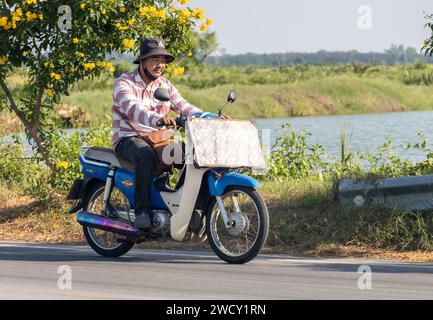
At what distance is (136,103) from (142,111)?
0.45 ft

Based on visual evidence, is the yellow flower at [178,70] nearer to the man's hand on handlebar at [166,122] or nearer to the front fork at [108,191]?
the front fork at [108,191]

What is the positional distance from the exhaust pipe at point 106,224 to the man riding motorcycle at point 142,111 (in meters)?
0.17

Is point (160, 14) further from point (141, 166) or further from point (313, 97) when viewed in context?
point (313, 97)

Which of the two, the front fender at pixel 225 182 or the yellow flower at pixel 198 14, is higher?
the yellow flower at pixel 198 14

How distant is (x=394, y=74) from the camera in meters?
61.5

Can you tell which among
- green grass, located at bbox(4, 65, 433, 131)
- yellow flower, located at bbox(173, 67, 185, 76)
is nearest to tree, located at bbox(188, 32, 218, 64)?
green grass, located at bbox(4, 65, 433, 131)

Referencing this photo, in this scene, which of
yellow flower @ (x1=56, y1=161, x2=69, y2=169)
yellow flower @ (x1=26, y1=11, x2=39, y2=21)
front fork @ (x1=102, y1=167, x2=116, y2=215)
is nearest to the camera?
front fork @ (x1=102, y1=167, x2=116, y2=215)

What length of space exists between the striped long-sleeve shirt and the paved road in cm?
128

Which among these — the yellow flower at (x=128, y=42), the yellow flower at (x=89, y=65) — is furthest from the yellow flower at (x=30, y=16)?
the yellow flower at (x=128, y=42)

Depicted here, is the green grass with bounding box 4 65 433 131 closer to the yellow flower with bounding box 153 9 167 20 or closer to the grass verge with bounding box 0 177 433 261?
the yellow flower with bounding box 153 9 167 20

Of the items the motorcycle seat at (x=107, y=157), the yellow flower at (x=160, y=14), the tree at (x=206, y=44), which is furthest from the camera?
the tree at (x=206, y=44)

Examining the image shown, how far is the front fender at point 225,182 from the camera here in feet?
31.9

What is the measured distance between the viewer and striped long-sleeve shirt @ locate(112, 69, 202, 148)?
1012 centimetres
